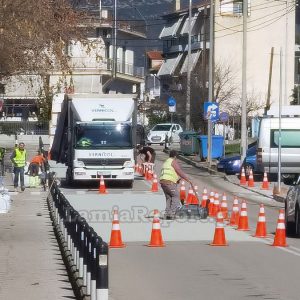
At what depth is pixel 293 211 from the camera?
21781 mm

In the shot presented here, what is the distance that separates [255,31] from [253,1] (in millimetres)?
2581

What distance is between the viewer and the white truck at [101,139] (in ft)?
124

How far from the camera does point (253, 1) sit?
8462cm

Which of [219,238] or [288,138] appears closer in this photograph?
[219,238]

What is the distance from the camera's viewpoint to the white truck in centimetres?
3778

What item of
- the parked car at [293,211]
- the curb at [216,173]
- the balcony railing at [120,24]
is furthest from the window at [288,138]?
the parked car at [293,211]

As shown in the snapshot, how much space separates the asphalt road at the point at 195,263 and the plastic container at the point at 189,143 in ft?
94.4

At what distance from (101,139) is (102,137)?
9cm

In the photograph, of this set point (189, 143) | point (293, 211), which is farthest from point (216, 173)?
point (293, 211)

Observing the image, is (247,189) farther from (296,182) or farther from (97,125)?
(296,182)

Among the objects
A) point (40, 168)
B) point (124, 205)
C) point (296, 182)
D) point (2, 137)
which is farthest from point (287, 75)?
point (296, 182)

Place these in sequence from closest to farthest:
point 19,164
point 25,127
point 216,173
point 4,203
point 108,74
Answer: point 4,203 → point 19,164 → point 216,173 → point 108,74 → point 25,127

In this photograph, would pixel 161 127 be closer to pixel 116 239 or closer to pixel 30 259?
pixel 116 239

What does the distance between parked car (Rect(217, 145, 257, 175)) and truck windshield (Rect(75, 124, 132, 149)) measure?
7.35 metres
